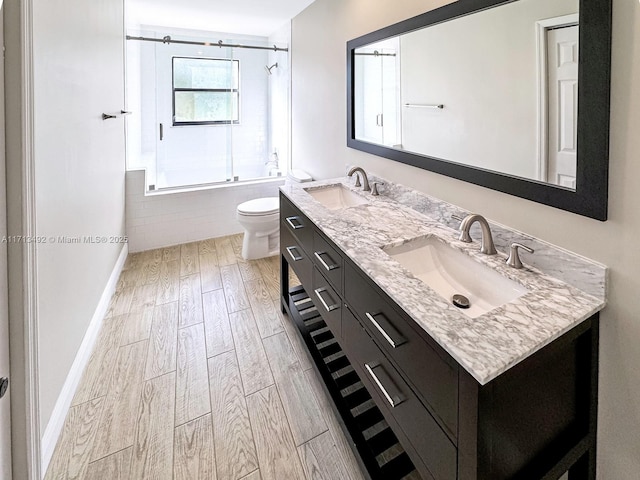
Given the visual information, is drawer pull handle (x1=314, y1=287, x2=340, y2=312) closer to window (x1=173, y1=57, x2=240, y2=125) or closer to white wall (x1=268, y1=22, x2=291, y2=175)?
white wall (x1=268, y1=22, x2=291, y2=175)

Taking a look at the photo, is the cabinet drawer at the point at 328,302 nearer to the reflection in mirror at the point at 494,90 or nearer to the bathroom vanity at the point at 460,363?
the bathroom vanity at the point at 460,363

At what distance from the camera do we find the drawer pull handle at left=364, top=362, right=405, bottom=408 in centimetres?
105

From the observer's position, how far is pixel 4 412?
1.08 metres

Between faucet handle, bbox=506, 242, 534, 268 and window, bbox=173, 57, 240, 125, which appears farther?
window, bbox=173, 57, 240, 125

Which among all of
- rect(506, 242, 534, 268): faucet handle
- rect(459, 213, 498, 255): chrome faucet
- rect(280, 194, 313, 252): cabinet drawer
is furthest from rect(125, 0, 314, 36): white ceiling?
rect(506, 242, 534, 268): faucet handle

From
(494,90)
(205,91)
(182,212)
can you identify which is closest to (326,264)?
(494,90)

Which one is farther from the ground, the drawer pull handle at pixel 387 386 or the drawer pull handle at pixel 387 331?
the drawer pull handle at pixel 387 331

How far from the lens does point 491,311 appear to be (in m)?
0.94

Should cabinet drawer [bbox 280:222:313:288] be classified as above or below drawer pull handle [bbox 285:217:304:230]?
below

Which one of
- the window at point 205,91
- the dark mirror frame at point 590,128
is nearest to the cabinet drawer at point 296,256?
the dark mirror frame at point 590,128

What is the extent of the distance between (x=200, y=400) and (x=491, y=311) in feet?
4.53

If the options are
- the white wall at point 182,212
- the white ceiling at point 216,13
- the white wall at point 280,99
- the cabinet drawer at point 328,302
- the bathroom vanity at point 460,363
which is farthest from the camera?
the white wall at point 280,99

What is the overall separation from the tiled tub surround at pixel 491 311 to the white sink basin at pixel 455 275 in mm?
30

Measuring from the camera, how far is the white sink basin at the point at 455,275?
1181 millimetres
